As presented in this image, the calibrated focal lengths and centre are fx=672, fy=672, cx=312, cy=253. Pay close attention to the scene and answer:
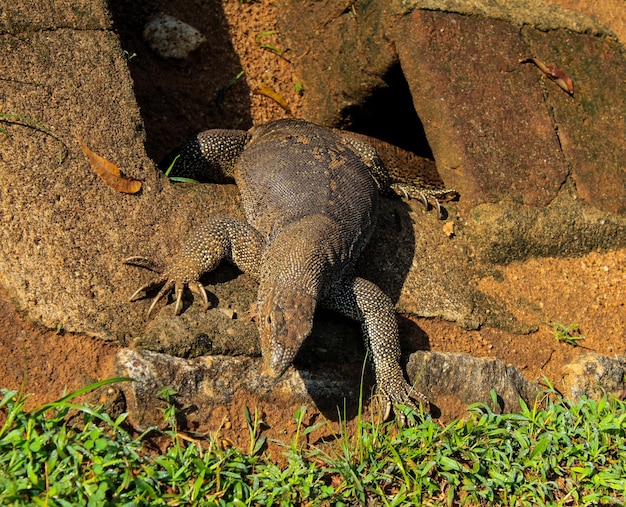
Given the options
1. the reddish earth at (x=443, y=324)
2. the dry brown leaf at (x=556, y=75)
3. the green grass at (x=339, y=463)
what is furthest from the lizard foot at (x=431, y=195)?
the green grass at (x=339, y=463)

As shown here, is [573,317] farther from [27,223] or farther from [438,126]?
[27,223]

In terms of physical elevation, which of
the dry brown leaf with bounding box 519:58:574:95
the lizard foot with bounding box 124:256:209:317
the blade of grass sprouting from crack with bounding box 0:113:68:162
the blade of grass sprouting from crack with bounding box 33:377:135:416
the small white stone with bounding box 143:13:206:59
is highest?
the dry brown leaf with bounding box 519:58:574:95

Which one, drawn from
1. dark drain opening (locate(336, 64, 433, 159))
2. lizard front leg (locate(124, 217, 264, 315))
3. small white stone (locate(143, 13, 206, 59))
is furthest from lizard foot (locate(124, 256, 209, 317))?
small white stone (locate(143, 13, 206, 59))

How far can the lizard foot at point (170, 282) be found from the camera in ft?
13.9

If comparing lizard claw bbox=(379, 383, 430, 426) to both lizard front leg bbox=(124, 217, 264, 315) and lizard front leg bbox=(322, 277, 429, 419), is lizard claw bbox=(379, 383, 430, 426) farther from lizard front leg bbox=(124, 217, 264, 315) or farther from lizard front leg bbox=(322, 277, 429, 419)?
lizard front leg bbox=(124, 217, 264, 315)

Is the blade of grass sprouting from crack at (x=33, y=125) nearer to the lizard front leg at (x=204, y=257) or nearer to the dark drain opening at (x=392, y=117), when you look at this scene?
the lizard front leg at (x=204, y=257)

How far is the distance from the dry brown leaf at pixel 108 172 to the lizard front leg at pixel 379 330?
156 centimetres

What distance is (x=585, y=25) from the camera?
6660mm

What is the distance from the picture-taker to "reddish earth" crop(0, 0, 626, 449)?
382cm

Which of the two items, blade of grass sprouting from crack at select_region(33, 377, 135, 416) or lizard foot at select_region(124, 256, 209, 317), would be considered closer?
blade of grass sprouting from crack at select_region(33, 377, 135, 416)

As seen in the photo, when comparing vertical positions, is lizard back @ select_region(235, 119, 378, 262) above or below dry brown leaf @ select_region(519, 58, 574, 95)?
below

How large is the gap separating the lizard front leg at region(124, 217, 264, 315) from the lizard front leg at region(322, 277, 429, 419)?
62 cm

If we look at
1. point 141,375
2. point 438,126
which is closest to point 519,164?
point 438,126

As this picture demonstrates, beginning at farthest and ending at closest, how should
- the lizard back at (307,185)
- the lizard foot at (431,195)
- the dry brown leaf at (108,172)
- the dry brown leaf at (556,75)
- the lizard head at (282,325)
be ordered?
1. the dry brown leaf at (556,75)
2. the lizard foot at (431,195)
3. the lizard back at (307,185)
4. the dry brown leaf at (108,172)
5. the lizard head at (282,325)
